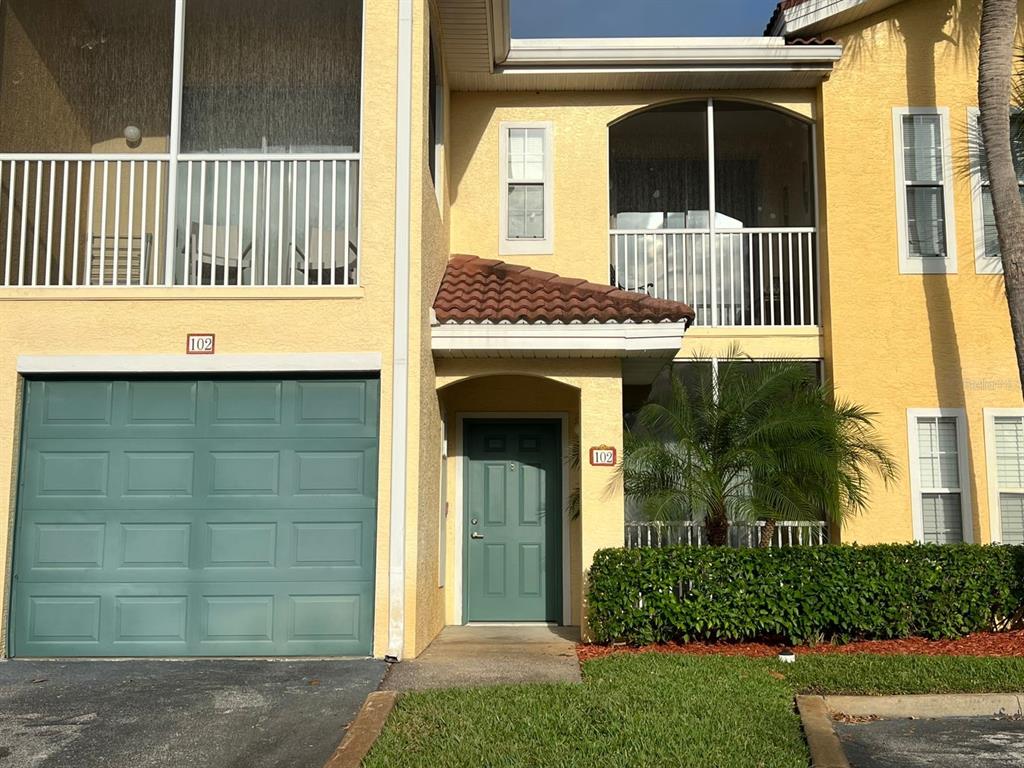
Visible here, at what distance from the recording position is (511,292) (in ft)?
32.5

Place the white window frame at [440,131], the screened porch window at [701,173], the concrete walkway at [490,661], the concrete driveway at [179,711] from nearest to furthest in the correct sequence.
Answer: the concrete driveway at [179,711]
the concrete walkway at [490,661]
the white window frame at [440,131]
the screened porch window at [701,173]

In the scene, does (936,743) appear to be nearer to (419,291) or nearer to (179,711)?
(179,711)

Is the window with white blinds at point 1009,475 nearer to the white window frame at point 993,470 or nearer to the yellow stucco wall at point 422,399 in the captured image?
the white window frame at point 993,470

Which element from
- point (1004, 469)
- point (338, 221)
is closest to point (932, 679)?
point (1004, 469)

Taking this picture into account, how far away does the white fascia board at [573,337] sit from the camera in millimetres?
9180

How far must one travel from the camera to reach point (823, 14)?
11.4 m

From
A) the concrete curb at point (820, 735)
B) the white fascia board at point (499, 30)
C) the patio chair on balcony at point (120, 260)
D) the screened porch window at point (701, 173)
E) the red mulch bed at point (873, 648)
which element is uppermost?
the white fascia board at point (499, 30)

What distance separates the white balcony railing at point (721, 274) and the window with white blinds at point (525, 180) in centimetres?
96

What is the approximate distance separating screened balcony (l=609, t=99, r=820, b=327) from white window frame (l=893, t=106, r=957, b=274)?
102 centimetres

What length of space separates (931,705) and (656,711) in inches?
77.9

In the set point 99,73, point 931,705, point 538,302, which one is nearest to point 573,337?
point 538,302

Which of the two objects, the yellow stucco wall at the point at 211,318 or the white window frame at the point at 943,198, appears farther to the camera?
the white window frame at the point at 943,198

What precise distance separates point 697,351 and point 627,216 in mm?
2655

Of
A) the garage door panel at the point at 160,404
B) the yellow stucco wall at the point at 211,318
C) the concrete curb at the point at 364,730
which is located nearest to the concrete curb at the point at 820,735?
the concrete curb at the point at 364,730
